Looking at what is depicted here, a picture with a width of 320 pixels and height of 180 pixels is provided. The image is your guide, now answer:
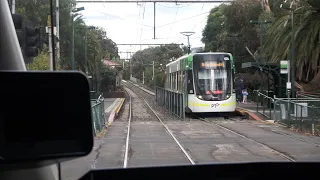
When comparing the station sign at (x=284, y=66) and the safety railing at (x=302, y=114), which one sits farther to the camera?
the station sign at (x=284, y=66)

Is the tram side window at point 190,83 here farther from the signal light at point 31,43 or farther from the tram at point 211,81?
the signal light at point 31,43

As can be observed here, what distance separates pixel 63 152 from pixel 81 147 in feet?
0.19

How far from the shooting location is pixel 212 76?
24281mm

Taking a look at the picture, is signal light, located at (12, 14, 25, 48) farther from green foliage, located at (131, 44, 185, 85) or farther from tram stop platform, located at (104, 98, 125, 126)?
green foliage, located at (131, 44, 185, 85)

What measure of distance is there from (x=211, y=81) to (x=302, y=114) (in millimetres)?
7277

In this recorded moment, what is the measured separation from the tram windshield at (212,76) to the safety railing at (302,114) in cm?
421

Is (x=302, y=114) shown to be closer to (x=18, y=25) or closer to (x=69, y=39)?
(x=69, y=39)

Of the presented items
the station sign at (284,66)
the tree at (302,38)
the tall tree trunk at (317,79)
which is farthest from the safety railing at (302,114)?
the tall tree trunk at (317,79)

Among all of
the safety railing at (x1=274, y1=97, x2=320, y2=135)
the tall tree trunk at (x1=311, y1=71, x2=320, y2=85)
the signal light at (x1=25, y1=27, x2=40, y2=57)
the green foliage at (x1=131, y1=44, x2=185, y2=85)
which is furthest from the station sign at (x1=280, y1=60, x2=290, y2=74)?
the green foliage at (x1=131, y1=44, x2=185, y2=85)

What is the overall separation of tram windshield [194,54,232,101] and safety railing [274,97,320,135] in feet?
13.8

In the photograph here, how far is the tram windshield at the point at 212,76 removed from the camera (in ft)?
79.4

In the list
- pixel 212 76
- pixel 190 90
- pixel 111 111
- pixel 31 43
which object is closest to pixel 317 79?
pixel 212 76

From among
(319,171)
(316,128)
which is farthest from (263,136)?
(319,171)

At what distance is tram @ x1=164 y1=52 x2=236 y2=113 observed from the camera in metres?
24.2
